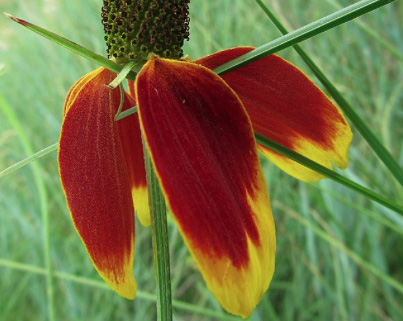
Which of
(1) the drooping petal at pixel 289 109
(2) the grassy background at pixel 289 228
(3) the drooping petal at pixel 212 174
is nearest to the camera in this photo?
(3) the drooping petal at pixel 212 174

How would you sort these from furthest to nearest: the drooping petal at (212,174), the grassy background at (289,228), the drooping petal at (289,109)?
the grassy background at (289,228)
the drooping petal at (289,109)
the drooping petal at (212,174)

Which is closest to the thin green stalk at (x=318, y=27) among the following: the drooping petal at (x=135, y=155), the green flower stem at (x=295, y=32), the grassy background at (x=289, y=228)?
the green flower stem at (x=295, y=32)

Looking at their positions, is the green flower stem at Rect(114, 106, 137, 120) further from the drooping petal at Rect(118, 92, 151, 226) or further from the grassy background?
the grassy background

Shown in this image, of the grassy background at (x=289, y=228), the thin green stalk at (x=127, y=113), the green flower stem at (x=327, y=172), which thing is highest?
the thin green stalk at (x=127, y=113)

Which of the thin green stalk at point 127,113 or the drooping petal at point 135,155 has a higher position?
the thin green stalk at point 127,113

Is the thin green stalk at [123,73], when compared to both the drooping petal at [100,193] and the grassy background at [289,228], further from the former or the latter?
the grassy background at [289,228]

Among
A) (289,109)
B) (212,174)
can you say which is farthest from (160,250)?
(289,109)

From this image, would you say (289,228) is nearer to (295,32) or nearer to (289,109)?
(289,109)

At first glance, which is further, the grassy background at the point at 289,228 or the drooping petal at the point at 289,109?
the grassy background at the point at 289,228
